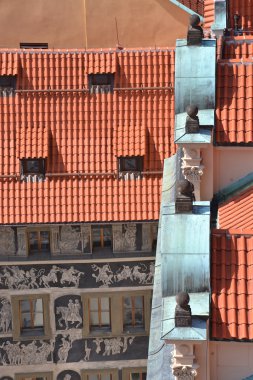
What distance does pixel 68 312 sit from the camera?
27.8 metres

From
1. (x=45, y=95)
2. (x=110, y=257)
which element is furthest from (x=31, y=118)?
(x=110, y=257)

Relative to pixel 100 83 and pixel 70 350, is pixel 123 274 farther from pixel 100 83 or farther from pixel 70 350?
pixel 100 83

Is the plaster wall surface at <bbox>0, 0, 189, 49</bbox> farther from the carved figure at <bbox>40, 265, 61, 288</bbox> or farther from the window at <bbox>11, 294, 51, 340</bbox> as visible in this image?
the window at <bbox>11, 294, 51, 340</bbox>

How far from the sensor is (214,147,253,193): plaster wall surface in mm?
17672

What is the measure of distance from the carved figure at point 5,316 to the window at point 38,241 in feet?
5.08

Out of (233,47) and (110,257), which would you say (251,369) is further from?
(110,257)

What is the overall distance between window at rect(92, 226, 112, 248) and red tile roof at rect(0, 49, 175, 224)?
30.9 inches

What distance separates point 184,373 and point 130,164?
43.7 feet

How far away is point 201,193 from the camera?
17.8 m

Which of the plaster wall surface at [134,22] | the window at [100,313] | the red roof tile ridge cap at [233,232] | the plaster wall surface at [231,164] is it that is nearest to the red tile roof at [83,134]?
the window at [100,313]

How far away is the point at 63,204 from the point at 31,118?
2487 mm

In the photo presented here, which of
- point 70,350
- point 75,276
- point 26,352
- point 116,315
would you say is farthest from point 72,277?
point 26,352

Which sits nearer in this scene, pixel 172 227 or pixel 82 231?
pixel 172 227

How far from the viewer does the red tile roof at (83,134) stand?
2653cm
